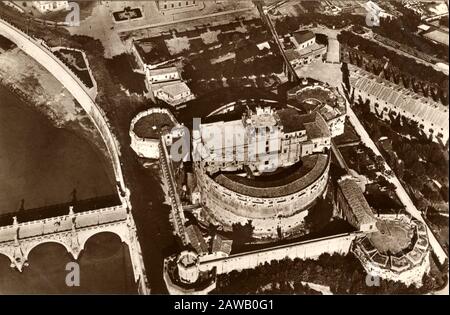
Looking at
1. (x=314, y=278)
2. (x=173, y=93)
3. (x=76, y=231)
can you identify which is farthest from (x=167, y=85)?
(x=314, y=278)

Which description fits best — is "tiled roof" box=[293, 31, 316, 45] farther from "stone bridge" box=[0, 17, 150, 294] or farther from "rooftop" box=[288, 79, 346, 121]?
"stone bridge" box=[0, 17, 150, 294]

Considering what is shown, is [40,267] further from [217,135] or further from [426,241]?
[426,241]

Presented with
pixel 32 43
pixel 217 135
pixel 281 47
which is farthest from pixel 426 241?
pixel 32 43

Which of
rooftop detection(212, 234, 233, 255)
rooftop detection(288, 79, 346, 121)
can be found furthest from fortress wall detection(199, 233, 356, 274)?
rooftop detection(288, 79, 346, 121)

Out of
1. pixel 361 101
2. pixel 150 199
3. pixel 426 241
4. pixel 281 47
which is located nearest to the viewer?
pixel 426 241

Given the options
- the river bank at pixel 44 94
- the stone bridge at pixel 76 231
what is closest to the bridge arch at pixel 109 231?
the stone bridge at pixel 76 231

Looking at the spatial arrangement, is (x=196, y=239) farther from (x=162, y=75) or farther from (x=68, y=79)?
(x=68, y=79)
